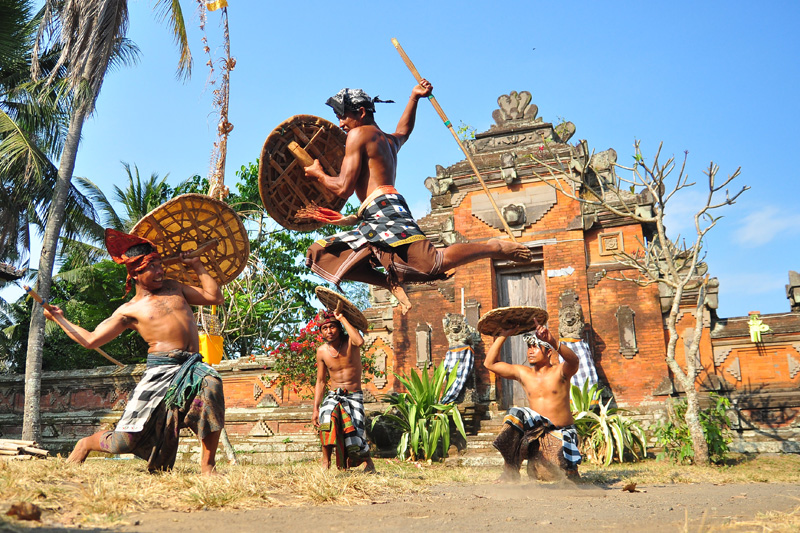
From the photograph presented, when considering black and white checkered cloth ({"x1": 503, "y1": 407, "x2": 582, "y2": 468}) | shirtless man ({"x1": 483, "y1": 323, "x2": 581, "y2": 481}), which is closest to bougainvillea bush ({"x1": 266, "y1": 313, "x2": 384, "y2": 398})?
shirtless man ({"x1": 483, "y1": 323, "x2": 581, "y2": 481})

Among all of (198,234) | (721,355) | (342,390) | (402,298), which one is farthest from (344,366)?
(721,355)

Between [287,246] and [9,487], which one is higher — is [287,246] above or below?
above

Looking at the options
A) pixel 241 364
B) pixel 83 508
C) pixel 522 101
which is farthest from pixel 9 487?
pixel 522 101

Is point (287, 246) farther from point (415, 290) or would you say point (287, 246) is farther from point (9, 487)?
point (9, 487)

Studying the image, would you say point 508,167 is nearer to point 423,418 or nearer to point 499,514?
point 423,418

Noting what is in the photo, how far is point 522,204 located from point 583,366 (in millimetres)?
3334

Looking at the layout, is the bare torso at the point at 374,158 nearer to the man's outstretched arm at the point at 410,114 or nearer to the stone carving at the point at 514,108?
the man's outstretched arm at the point at 410,114

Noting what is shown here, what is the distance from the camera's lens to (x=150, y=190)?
831 inches

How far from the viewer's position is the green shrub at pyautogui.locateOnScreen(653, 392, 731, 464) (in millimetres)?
9391

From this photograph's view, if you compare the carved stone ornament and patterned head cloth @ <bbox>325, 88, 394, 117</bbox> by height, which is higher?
the carved stone ornament

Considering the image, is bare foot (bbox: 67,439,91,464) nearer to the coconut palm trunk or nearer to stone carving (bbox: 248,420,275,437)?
stone carving (bbox: 248,420,275,437)

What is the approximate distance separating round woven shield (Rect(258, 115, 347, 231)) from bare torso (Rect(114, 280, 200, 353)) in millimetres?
1037

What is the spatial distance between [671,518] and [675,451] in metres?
6.13

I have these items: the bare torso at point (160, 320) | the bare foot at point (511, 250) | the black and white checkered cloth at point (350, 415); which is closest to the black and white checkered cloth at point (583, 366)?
the black and white checkered cloth at point (350, 415)
